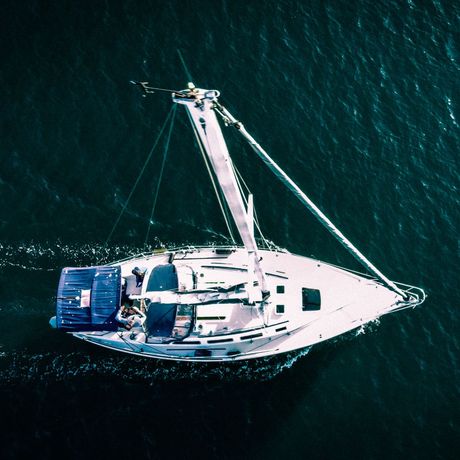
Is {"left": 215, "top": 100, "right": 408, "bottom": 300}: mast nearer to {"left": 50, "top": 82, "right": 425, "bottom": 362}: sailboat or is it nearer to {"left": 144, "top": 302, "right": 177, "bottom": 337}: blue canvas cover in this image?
{"left": 50, "top": 82, "right": 425, "bottom": 362}: sailboat

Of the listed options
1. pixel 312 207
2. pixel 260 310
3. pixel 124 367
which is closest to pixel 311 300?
pixel 260 310

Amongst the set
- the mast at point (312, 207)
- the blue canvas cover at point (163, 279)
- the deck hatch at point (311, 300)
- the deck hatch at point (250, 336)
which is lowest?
the deck hatch at point (250, 336)

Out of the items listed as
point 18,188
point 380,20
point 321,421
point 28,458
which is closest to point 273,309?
point 321,421

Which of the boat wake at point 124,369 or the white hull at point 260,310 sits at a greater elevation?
the white hull at point 260,310

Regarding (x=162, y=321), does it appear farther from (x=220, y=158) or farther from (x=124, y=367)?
(x=220, y=158)

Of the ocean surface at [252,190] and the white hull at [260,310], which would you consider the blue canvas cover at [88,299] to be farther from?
the ocean surface at [252,190]

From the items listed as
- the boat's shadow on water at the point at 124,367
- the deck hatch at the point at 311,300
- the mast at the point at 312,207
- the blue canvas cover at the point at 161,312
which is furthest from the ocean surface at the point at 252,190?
the mast at the point at 312,207
